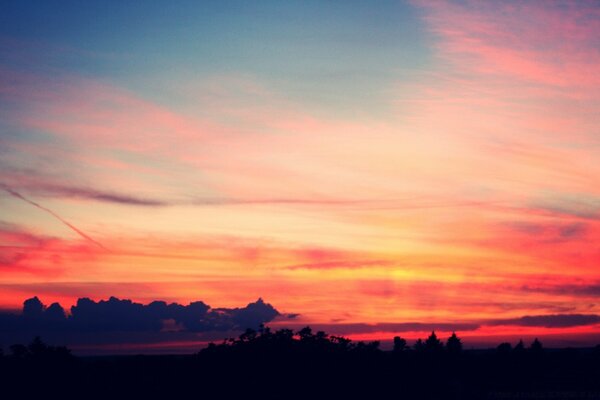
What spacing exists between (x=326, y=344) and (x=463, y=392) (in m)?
18.5

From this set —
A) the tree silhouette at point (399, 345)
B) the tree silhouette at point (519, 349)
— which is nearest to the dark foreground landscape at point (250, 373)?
the tree silhouette at point (399, 345)

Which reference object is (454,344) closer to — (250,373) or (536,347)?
(536,347)

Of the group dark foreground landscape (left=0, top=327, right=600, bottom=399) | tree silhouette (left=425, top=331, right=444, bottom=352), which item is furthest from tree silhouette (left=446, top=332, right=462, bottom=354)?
dark foreground landscape (left=0, top=327, right=600, bottom=399)

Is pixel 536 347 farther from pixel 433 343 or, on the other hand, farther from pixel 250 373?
pixel 250 373

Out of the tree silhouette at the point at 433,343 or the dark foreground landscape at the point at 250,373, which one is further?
the tree silhouette at the point at 433,343

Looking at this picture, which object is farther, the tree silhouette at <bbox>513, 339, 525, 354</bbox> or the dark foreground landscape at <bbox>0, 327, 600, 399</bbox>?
the tree silhouette at <bbox>513, 339, 525, 354</bbox>

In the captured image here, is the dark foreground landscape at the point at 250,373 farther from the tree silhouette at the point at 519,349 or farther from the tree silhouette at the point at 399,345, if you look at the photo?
the tree silhouette at the point at 519,349

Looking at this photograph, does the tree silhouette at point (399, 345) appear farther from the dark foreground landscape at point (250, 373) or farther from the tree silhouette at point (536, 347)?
the tree silhouette at point (536, 347)

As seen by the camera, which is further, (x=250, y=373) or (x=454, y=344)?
(x=454, y=344)

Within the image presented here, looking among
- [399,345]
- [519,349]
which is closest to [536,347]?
[519,349]

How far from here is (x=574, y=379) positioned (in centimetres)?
11231

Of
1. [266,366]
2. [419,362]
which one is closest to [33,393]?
[266,366]

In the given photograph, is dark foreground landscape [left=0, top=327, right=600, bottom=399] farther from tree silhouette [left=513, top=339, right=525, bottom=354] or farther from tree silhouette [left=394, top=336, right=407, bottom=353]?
tree silhouette [left=513, top=339, right=525, bottom=354]

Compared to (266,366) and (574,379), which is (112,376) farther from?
(574,379)
